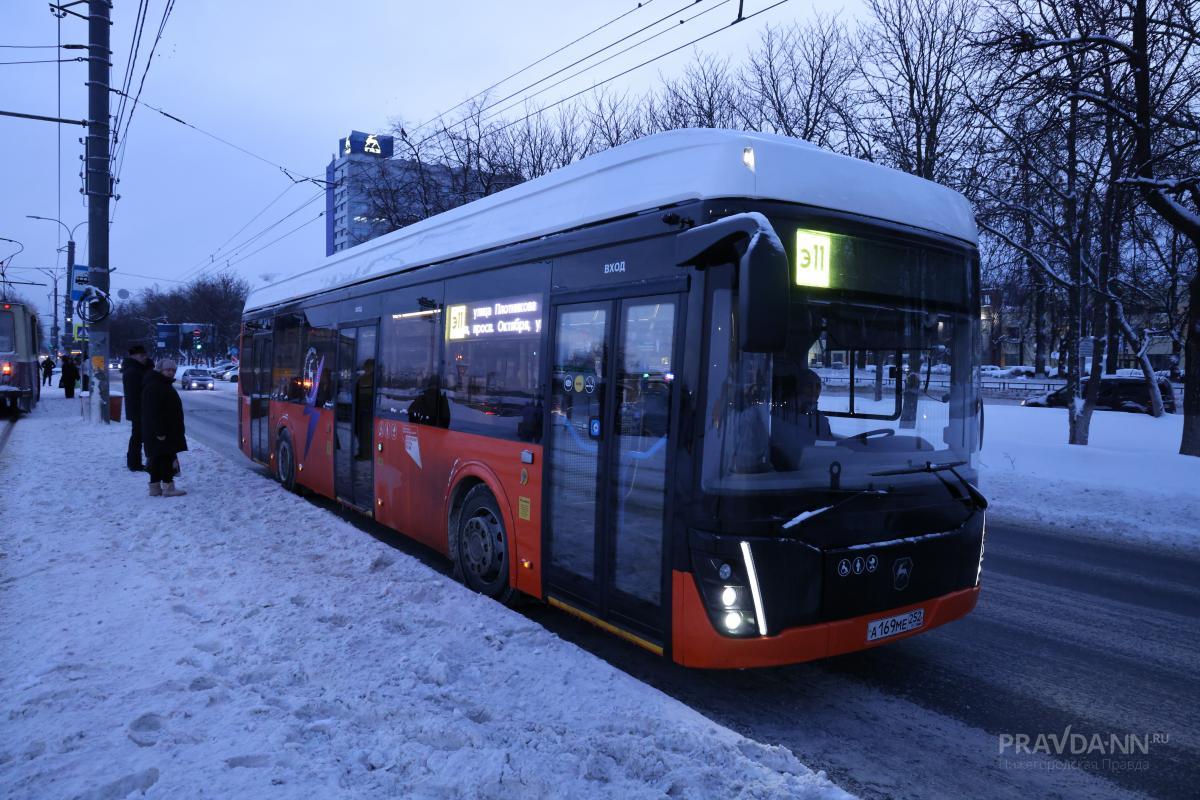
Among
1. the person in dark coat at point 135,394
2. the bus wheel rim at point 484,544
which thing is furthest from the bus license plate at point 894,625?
the person in dark coat at point 135,394

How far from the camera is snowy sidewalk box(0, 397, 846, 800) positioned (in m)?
3.03

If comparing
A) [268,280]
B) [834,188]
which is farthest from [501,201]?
[268,280]

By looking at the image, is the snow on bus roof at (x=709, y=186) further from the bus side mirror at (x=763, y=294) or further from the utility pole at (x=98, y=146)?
the utility pole at (x=98, y=146)

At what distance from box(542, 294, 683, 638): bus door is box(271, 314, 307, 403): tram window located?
5945 millimetres

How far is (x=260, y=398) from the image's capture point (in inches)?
470

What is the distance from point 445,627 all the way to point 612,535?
1177 millimetres

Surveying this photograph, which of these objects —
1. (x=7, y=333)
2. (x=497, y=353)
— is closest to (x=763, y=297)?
(x=497, y=353)

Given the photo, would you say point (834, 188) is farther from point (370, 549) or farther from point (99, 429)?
point (99, 429)

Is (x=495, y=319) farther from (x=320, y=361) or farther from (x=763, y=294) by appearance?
(x=320, y=361)

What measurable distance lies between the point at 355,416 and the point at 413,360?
159 cm

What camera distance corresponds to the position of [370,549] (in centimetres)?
671

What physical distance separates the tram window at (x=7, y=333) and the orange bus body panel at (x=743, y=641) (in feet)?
89.8

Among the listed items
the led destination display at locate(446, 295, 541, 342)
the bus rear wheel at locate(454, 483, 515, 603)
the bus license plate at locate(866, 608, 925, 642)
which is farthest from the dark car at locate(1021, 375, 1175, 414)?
the bus rear wheel at locate(454, 483, 515, 603)

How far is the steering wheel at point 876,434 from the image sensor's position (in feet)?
14.1
